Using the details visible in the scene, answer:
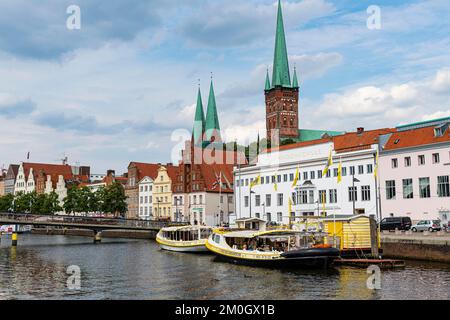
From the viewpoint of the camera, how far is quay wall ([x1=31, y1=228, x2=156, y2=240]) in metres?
107

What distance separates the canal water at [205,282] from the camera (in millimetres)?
34344

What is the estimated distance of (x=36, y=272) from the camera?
47656mm

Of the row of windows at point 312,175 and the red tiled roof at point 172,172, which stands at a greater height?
the red tiled roof at point 172,172

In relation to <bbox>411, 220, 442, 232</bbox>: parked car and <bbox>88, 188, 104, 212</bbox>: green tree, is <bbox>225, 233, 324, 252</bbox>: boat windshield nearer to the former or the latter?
<bbox>411, 220, 442, 232</bbox>: parked car

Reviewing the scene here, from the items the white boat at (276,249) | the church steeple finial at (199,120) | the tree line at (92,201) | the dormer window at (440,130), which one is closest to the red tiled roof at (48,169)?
the tree line at (92,201)

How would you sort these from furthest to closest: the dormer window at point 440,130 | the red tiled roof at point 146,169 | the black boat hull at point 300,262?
the red tiled roof at point 146,169 < the dormer window at point 440,130 < the black boat hull at point 300,262

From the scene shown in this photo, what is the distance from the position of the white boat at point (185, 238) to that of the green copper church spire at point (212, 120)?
329ft

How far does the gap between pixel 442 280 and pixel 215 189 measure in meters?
82.8

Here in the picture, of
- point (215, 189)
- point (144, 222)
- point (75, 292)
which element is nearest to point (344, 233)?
point (75, 292)

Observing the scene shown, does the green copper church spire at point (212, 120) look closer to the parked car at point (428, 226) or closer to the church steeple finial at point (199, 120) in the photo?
the church steeple finial at point (199, 120)

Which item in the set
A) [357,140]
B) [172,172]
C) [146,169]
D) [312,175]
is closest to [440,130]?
[357,140]

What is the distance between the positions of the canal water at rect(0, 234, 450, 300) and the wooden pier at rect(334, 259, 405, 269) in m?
1.00

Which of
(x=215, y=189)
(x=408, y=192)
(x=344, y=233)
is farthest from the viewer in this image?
(x=215, y=189)
